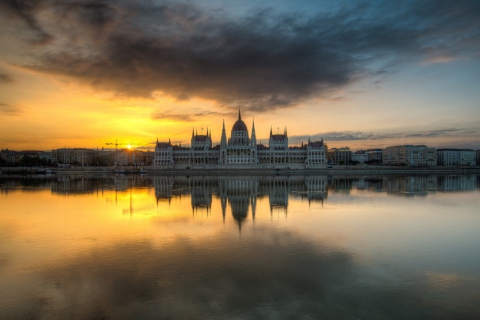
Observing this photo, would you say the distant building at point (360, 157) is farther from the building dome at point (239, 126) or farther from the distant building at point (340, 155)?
the building dome at point (239, 126)

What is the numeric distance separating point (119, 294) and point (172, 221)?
10.1 meters

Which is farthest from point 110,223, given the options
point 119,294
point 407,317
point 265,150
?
point 265,150

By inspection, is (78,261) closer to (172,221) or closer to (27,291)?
(27,291)

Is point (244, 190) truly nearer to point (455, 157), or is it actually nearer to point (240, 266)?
point (240, 266)

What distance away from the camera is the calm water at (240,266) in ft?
27.5

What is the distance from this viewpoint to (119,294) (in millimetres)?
9047

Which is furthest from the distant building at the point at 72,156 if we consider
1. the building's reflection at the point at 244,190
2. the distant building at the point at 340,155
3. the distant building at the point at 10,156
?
the distant building at the point at 340,155

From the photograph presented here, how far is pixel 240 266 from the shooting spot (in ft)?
37.0

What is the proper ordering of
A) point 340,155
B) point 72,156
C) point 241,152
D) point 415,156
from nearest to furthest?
1. point 241,152
2. point 415,156
3. point 72,156
4. point 340,155

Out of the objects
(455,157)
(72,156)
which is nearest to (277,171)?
(455,157)

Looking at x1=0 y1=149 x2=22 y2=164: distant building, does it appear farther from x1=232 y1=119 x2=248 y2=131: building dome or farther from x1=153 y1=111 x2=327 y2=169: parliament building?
x1=232 y1=119 x2=248 y2=131: building dome

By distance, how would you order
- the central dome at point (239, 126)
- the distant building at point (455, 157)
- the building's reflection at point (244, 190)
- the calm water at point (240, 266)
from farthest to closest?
the distant building at point (455, 157) → the central dome at point (239, 126) → the building's reflection at point (244, 190) → the calm water at point (240, 266)

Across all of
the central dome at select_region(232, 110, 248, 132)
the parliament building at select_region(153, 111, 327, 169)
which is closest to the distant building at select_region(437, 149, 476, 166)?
the parliament building at select_region(153, 111, 327, 169)

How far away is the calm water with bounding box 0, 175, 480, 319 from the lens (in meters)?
8.37
